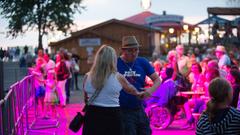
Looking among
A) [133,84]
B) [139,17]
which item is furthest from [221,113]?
[139,17]

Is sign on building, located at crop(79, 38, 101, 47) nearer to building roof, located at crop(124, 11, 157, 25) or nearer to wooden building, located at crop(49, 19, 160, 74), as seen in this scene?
wooden building, located at crop(49, 19, 160, 74)

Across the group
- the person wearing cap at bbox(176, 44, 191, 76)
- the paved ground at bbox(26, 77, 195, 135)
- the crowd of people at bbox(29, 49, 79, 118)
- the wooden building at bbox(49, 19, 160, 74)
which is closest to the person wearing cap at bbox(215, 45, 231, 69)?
the person wearing cap at bbox(176, 44, 191, 76)

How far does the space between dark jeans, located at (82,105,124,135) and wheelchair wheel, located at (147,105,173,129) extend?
7007 mm

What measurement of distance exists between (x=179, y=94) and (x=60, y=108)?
3988mm

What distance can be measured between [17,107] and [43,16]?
4541cm

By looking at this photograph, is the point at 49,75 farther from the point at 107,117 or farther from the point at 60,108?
the point at 107,117

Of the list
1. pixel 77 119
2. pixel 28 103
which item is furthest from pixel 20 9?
pixel 77 119

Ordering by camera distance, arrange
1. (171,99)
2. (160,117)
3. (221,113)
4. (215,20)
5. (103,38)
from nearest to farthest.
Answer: (221,113) < (171,99) < (160,117) < (215,20) < (103,38)

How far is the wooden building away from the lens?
44.0 meters

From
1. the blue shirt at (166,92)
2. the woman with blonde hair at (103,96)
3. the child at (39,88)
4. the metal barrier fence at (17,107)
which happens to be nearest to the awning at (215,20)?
the child at (39,88)

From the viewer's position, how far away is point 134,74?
7.94 m

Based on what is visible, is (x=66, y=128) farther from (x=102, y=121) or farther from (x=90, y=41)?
(x=90, y=41)

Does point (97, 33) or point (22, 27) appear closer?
point (97, 33)

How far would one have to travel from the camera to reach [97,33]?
150 feet
